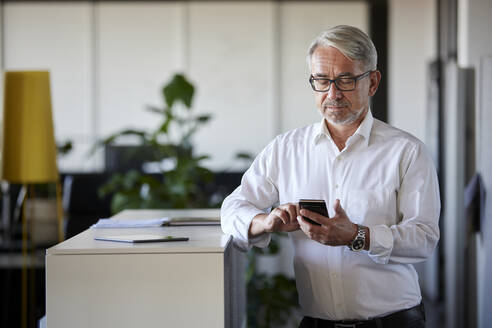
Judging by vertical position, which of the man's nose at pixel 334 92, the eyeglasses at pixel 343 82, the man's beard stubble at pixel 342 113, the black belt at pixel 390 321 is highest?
the eyeglasses at pixel 343 82

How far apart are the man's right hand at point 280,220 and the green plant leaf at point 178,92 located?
8.87ft

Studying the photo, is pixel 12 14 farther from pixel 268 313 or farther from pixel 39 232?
pixel 268 313

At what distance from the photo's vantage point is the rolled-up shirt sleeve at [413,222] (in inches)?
64.8

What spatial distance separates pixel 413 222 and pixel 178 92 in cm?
290

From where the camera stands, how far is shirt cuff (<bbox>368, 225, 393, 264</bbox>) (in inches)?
64.3

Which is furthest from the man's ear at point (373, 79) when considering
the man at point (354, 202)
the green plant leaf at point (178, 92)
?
the green plant leaf at point (178, 92)

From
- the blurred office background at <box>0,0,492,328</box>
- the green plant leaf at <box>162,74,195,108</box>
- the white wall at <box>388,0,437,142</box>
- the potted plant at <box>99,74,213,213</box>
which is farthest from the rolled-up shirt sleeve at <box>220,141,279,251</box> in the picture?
the blurred office background at <box>0,0,492,328</box>

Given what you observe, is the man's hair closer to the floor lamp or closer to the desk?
the desk

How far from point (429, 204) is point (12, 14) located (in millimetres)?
7541

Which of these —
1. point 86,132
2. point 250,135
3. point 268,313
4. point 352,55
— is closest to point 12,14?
point 86,132

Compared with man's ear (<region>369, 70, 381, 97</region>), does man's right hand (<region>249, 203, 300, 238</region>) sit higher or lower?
lower

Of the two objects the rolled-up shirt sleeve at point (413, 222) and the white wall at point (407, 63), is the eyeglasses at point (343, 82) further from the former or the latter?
the white wall at point (407, 63)

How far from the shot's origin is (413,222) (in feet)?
5.54

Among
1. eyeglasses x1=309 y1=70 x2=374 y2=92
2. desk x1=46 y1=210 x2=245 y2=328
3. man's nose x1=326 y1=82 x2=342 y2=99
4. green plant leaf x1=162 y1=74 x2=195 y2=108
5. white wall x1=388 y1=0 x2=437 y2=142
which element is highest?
white wall x1=388 y1=0 x2=437 y2=142
